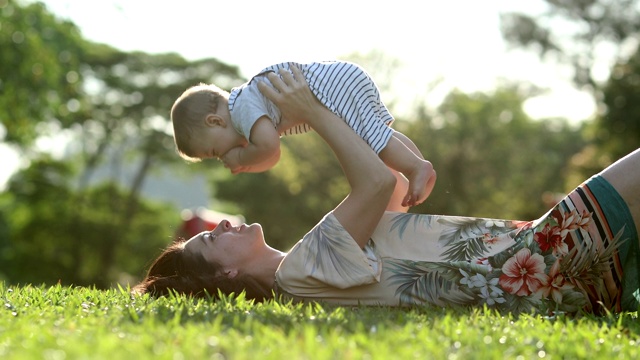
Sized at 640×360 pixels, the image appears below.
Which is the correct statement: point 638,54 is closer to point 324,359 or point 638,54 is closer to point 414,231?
point 414,231

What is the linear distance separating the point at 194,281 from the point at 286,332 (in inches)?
72.6

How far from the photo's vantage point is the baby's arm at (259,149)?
4984mm

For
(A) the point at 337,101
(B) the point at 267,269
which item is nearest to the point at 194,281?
(B) the point at 267,269

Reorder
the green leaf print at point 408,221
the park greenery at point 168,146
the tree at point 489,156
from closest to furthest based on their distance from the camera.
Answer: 1. the green leaf print at point 408,221
2. the park greenery at point 168,146
3. the tree at point 489,156

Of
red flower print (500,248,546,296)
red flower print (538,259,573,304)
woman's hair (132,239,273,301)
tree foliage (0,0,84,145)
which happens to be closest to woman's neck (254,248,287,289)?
woman's hair (132,239,273,301)

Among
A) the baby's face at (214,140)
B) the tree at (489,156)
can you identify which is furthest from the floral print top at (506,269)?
the tree at (489,156)

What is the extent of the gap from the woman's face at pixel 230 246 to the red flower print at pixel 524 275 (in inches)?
54.5

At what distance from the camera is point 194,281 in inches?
199

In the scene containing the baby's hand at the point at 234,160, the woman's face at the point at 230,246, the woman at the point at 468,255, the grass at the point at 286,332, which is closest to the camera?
the grass at the point at 286,332

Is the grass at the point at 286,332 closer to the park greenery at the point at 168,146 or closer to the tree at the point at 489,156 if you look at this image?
the park greenery at the point at 168,146

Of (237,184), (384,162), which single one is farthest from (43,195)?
(384,162)

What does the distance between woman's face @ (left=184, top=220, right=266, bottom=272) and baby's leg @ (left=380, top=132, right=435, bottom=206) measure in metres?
0.85

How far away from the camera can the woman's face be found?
503cm

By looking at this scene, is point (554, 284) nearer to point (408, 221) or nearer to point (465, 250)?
point (465, 250)
